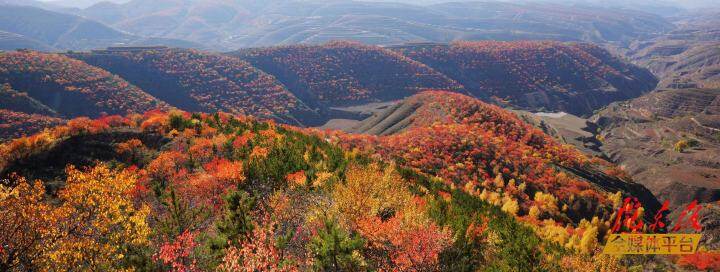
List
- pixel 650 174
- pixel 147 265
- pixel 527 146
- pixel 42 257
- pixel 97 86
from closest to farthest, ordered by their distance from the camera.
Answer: pixel 42 257
pixel 147 265
pixel 527 146
pixel 650 174
pixel 97 86

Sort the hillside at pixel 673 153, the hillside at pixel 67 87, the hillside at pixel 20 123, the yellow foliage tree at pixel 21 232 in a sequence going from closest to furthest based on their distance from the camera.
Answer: the yellow foliage tree at pixel 21 232 → the hillside at pixel 673 153 → the hillside at pixel 20 123 → the hillside at pixel 67 87

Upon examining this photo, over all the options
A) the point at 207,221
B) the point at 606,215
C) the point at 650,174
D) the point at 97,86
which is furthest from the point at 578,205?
the point at 97,86

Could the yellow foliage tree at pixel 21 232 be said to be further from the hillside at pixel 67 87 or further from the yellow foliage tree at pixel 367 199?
the hillside at pixel 67 87

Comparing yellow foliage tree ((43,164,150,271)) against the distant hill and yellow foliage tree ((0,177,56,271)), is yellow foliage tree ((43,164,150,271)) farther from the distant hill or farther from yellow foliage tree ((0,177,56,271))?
the distant hill

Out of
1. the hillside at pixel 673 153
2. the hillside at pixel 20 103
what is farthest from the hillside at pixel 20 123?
the hillside at pixel 673 153

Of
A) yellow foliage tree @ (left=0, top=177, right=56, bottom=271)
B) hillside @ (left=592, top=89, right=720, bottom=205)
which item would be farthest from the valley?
hillside @ (left=592, top=89, right=720, bottom=205)

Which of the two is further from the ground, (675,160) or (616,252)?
(616,252)

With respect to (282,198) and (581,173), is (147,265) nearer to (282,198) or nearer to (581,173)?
(282,198)
